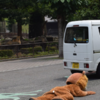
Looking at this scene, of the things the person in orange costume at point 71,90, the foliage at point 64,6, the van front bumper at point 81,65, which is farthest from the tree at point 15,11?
the person in orange costume at point 71,90

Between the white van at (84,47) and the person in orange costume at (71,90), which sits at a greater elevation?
Answer: the white van at (84,47)

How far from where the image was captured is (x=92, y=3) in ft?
82.2

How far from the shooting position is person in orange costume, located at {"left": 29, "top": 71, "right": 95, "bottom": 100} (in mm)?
6754

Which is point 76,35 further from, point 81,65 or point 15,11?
point 15,11

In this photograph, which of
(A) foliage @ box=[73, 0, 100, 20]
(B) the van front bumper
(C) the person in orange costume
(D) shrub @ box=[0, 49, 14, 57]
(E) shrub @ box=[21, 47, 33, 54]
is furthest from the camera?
(A) foliage @ box=[73, 0, 100, 20]

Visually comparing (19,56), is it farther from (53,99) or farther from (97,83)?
(53,99)

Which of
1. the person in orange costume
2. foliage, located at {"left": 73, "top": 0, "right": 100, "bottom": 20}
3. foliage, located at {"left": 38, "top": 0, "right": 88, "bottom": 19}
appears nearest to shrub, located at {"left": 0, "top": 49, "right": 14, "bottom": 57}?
foliage, located at {"left": 38, "top": 0, "right": 88, "bottom": 19}

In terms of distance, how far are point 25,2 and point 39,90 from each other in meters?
19.3

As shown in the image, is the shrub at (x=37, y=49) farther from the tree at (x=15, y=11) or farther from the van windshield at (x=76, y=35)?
the van windshield at (x=76, y=35)

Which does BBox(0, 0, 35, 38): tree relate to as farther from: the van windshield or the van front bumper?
the van front bumper

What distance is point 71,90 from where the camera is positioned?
7.52 m

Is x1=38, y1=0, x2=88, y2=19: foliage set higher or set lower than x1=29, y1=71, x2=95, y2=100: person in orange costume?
higher

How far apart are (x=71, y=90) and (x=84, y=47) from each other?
143 inches

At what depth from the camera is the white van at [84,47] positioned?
10.7 metres
